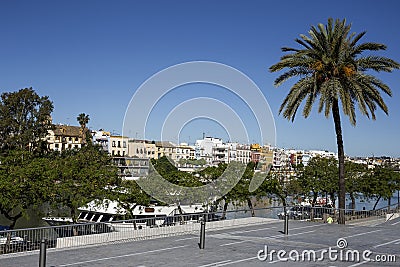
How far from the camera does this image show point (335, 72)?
942 inches

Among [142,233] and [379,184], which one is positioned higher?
[379,184]

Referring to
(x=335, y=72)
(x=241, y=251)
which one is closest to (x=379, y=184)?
(x=335, y=72)

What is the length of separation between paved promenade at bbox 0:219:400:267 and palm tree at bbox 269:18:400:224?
23.4 feet

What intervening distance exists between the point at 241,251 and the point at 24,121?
50173 mm

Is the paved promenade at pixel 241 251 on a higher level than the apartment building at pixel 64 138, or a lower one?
lower

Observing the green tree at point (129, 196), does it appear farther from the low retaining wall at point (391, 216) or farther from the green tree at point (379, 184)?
the green tree at point (379, 184)

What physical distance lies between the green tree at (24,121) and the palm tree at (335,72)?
135ft

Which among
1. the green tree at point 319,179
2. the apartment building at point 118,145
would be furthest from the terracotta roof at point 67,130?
the green tree at point 319,179

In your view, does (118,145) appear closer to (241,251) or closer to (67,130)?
(67,130)

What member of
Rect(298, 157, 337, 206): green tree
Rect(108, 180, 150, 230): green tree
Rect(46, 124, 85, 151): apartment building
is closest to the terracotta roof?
Rect(46, 124, 85, 151): apartment building

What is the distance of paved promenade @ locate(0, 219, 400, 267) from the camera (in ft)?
41.8

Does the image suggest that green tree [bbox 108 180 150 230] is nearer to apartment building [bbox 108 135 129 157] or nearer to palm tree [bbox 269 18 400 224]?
palm tree [bbox 269 18 400 224]

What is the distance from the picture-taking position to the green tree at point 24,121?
187ft

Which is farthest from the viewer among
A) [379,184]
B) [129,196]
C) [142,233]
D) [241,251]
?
[379,184]
